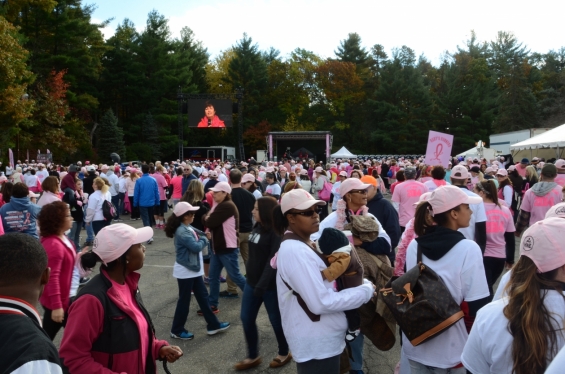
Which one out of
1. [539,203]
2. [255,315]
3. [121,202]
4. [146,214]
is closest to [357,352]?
[255,315]

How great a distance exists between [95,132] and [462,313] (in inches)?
1830

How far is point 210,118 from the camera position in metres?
37.5

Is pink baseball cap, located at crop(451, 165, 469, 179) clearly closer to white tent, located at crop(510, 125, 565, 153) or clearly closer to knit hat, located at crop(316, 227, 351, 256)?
knit hat, located at crop(316, 227, 351, 256)

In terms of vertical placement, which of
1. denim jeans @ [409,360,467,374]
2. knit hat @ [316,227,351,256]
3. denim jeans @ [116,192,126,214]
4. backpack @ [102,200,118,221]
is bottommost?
denim jeans @ [116,192,126,214]

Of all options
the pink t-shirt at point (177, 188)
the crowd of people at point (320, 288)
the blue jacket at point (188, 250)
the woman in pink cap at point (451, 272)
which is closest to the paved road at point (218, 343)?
the crowd of people at point (320, 288)

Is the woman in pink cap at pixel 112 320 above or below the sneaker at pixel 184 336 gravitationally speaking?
above

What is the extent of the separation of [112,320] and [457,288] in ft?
6.17

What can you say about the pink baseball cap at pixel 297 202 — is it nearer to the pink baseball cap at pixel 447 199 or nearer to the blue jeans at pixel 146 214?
the pink baseball cap at pixel 447 199

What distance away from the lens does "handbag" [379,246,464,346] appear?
2523mm

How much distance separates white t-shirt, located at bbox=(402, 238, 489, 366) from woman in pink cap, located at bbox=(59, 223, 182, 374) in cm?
150

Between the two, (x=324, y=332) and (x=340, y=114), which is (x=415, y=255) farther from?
(x=340, y=114)

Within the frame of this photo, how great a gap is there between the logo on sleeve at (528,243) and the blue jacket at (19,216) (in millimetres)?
5759

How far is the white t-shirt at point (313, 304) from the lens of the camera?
2562 mm

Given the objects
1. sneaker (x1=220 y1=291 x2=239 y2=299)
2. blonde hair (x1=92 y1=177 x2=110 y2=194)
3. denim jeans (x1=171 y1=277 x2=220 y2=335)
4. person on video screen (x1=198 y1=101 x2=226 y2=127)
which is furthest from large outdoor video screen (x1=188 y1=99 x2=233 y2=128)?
denim jeans (x1=171 y1=277 x2=220 y2=335)
